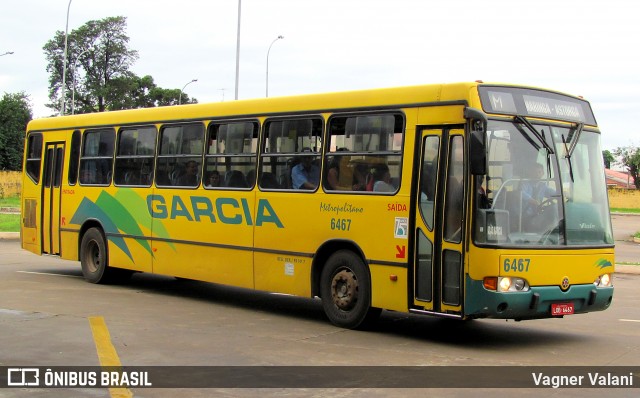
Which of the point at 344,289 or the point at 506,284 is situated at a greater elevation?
the point at 506,284

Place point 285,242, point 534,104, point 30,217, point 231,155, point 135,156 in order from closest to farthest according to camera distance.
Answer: point 534,104, point 285,242, point 231,155, point 135,156, point 30,217

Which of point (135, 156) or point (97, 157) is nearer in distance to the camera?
point (135, 156)

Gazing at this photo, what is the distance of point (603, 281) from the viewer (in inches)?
412

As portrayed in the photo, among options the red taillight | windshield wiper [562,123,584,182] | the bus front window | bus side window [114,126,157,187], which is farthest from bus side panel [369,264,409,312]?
bus side window [114,126,157,187]

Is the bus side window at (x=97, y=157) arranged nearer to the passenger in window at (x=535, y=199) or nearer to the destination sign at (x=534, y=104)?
the destination sign at (x=534, y=104)

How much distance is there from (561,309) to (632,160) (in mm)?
92659

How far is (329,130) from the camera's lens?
11.7 metres

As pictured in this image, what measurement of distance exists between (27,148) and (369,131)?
987 cm

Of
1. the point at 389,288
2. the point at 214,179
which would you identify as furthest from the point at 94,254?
the point at 389,288

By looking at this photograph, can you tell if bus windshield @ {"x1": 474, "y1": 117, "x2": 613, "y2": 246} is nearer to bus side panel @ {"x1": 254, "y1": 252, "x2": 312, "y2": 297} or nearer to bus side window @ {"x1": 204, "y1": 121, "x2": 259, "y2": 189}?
bus side panel @ {"x1": 254, "y1": 252, "x2": 312, "y2": 297}

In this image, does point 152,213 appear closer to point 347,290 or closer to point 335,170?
point 335,170

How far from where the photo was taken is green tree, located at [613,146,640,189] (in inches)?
3688

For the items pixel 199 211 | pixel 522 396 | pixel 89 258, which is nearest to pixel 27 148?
pixel 89 258

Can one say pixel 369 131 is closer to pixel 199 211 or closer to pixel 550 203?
pixel 550 203
